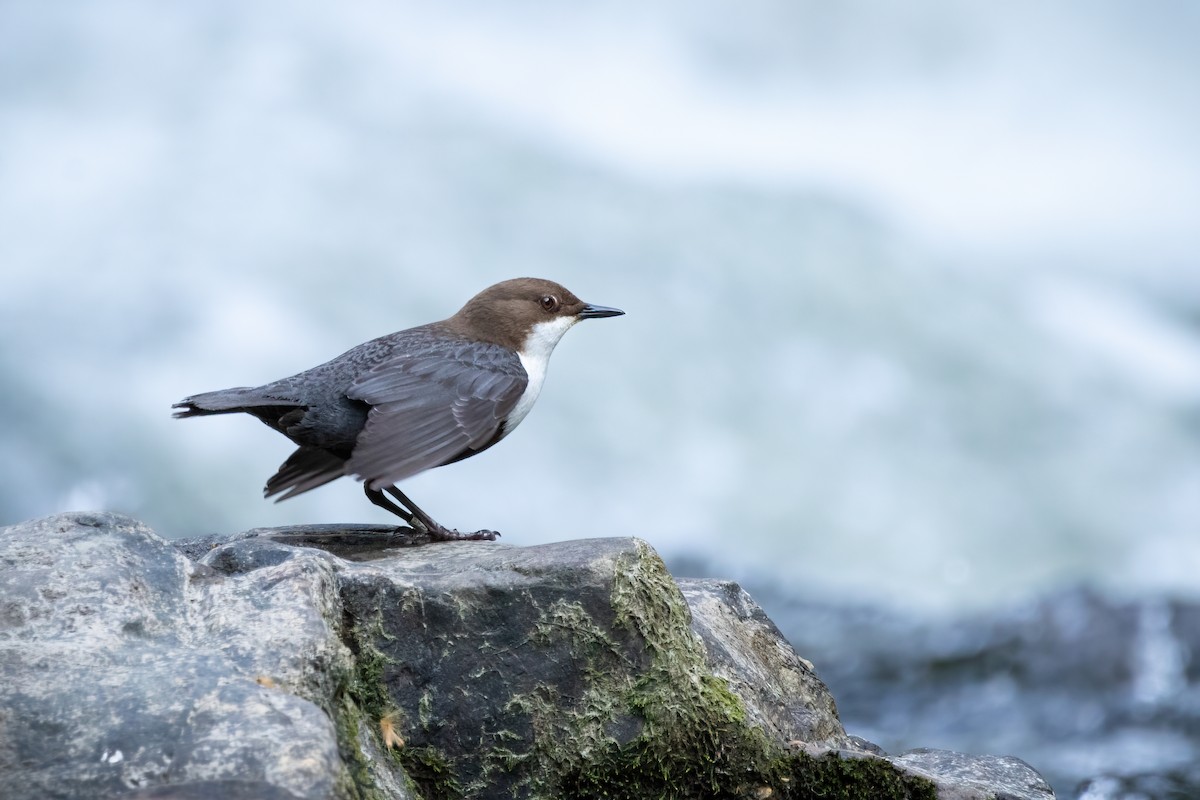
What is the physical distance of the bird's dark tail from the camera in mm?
4242

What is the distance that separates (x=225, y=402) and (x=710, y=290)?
26.1ft

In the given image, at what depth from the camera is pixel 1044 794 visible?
378 cm

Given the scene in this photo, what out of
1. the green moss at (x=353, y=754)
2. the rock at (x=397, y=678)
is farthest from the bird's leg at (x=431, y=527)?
the green moss at (x=353, y=754)

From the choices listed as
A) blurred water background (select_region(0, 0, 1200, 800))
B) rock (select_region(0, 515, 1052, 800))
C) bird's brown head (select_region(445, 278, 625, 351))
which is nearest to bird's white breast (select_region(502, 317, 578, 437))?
bird's brown head (select_region(445, 278, 625, 351))

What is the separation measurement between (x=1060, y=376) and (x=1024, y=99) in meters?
4.15

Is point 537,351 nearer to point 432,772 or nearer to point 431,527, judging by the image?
point 431,527

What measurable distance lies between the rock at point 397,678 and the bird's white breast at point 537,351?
1224mm

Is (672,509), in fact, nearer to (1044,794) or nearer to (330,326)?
(330,326)

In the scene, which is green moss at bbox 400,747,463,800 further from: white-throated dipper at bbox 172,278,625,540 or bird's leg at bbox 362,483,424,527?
bird's leg at bbox 362,483,424,527

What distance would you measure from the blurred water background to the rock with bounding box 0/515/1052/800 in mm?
4273

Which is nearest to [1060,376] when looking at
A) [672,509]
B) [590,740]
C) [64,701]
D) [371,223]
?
[672,509]

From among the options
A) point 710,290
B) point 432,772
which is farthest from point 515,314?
point 710,290

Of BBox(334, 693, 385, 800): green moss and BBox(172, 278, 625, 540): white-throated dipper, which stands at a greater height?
BBox(172, 278, 625, 540): white-throated dipper

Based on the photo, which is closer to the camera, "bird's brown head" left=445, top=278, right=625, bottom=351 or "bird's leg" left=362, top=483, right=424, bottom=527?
"bird's leg" left=362, top=483, right=424, bottom=527
